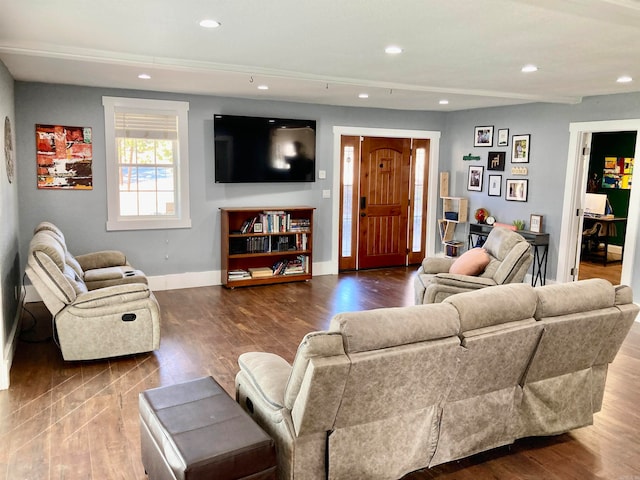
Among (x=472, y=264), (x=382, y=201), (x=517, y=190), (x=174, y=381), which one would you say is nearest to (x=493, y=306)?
(x=174, y=381)

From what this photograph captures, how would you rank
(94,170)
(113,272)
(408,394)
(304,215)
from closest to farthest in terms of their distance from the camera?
(408,394) → (113,272) → (94,170) → (304,215)

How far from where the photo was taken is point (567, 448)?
311 centimetres

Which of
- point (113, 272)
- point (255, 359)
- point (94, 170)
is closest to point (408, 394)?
point (255, 359)

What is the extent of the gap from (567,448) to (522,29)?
8.32 feet

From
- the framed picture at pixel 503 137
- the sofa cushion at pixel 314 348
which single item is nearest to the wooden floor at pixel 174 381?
the sofa cushion at pixel 314 348

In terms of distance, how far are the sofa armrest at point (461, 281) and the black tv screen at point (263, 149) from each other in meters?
2.91

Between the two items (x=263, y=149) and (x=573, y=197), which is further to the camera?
(x=263, y=149)

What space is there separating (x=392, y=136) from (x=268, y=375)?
19.5 ft

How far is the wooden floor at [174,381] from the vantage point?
2.88 meters

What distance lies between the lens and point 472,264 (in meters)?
5.32

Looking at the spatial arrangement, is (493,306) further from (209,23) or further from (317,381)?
(209,23)

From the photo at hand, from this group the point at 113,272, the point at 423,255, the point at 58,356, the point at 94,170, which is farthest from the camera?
the point at 423,255

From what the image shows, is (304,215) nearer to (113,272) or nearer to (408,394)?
(113,272)

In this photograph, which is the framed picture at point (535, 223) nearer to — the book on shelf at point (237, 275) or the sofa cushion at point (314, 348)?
the book on shelf at point (237, 275)
